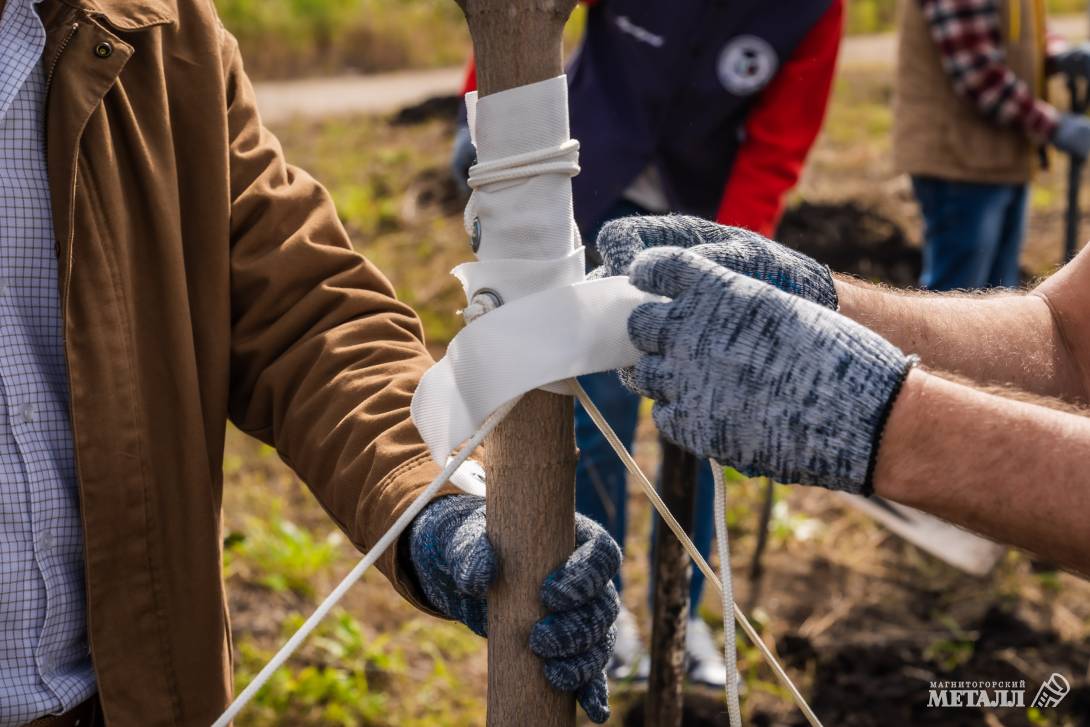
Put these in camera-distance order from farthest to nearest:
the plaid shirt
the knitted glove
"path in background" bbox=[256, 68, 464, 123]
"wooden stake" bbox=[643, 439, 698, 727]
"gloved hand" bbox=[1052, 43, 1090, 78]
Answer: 1. "path in background" bbox=[256, 68, 464, 123]
2. "gloved hand" bbox=[1052, 43, 1090, 78]
3. the plaid shirt
4. "wooden stake" bbox=[643, 439, 698, 727]
5. the knitted glove

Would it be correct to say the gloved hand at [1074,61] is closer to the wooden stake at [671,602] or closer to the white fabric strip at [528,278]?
the wooden stake at [671,602]

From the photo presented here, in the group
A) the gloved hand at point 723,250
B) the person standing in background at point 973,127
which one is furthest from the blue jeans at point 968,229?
the gloved hand at point 723,250

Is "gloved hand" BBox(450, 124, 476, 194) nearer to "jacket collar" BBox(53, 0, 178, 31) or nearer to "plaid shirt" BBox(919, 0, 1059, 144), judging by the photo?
"jacket collar" BBox(53, 0, 178, 31)

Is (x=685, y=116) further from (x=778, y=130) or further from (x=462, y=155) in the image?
(x=462, y=155)

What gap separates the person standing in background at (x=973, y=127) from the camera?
3771 millimetres

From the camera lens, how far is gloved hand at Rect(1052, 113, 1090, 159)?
386cm

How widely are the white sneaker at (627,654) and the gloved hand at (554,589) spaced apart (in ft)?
5.53

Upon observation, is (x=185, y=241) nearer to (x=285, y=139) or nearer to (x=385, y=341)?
(x=385, y=341)

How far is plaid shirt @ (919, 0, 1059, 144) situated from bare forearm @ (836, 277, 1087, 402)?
2.35 m

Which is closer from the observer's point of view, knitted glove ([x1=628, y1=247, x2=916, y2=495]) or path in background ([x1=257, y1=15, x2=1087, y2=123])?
knitted glove ([x1=628, y1=247, x2=916, y2=495])

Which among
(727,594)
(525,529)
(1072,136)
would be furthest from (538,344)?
(1072,136)

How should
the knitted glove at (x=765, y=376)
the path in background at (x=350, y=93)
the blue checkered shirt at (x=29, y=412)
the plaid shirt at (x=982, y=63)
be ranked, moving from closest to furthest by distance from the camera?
the knitted glove at (x=765, y=376), the blue checkered shirt at (x=29, y=412), the plaid shirt at (x=982, y=63), the path in background at (x=350, y=93)

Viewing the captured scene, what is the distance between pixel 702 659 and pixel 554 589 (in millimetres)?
1966

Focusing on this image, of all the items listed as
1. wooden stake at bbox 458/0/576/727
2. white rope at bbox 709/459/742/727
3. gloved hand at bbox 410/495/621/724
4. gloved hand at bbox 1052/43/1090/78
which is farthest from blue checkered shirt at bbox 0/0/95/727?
gloved hand at bbox 1052/43/1090/78
